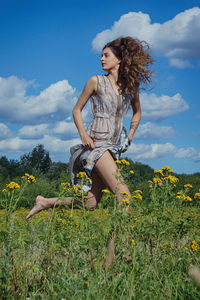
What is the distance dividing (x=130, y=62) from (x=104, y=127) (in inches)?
38.3

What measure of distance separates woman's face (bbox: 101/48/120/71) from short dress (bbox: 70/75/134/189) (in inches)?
6.5

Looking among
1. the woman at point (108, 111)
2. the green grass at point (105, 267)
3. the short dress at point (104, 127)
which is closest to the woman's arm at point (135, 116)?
the woman at point (108, 111)

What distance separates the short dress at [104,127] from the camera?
14.3 feet

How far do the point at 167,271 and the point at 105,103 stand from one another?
228 centimetres

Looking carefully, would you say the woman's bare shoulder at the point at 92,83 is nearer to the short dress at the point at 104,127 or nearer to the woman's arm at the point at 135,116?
the short dress at the point at 104,127

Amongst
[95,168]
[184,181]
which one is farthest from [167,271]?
[184,181]

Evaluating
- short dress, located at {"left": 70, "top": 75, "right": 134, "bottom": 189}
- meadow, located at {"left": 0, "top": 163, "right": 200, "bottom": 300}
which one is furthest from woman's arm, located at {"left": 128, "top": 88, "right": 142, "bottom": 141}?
meadow, located at {"left": 0, "top": 163, "right": 200, "bottom": 300}

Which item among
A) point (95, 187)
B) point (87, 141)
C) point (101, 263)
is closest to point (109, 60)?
point (87, 141)

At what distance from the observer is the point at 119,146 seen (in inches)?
177

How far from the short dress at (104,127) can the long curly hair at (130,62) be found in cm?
19

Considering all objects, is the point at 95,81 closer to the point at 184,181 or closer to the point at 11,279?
the point at 11,279

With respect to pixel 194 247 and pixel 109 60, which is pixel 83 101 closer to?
pixel 109 60

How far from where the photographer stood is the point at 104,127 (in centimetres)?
443

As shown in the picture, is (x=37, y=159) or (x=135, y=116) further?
(x=37, y=159)
